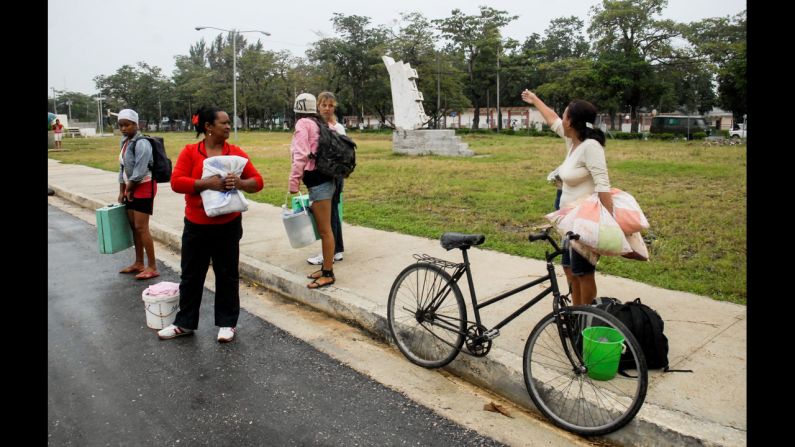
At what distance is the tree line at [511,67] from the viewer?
48906mm

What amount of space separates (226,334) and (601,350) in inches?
112

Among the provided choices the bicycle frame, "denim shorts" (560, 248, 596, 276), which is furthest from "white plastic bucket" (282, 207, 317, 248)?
"denim shorts" (560, 248, 596, 276)

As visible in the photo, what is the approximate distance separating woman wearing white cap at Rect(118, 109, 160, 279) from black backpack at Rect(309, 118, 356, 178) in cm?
200

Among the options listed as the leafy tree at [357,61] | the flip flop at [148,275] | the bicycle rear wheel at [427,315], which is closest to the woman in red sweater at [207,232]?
the bicycle rear wheel at [427,315]

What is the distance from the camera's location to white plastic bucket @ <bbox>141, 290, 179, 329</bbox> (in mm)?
4977

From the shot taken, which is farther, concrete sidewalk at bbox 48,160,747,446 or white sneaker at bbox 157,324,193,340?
white sneaker at bbox 157,324,193,340

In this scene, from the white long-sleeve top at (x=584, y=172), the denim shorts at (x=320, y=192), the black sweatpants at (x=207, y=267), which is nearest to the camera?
the white long-sleeve top at (x=584, y=172)

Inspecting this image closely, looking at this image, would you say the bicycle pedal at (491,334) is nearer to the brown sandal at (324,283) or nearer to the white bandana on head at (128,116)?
the brown sandal at (324,283)

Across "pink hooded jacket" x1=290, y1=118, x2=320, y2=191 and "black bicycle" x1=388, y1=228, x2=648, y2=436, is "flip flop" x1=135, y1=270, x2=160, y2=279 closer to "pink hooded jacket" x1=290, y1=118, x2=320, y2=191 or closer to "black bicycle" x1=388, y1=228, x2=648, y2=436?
"pink hooded jacket" x1=290, y1=118, x2=320, y2=191

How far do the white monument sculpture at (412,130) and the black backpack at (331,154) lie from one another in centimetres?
1787
